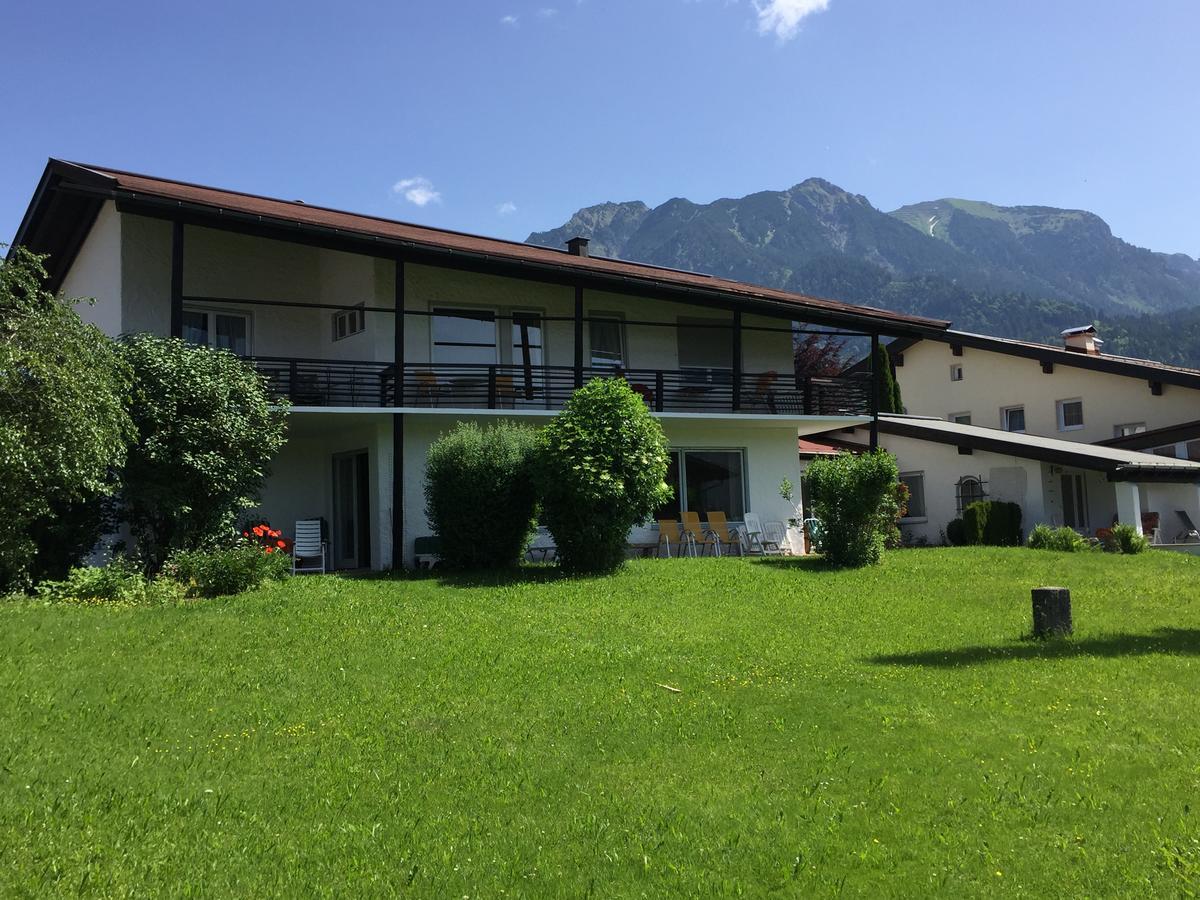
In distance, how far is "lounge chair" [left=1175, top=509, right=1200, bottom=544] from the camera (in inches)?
955

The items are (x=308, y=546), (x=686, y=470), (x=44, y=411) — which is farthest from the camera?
(x=686, y=470)

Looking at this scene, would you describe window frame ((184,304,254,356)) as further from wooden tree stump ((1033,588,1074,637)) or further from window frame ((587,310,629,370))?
wooden tree stump ((1033,588,1074,637))

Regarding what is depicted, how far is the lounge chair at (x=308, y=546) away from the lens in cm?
1702

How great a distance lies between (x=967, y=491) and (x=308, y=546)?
52.9ft

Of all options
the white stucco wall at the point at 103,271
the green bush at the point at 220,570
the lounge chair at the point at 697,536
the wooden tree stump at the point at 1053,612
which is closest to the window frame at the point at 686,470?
the lounge chair at the point at 697,536

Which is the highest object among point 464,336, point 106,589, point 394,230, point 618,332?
point 394,230

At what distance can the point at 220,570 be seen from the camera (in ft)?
40.5

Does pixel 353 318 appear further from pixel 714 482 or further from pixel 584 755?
pixel 584 755

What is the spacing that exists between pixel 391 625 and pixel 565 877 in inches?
241

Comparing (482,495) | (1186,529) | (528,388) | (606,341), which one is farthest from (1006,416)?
(482,495)

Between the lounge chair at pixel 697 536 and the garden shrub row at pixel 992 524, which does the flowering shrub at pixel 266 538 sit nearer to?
the lounge chair at pixel 697 536

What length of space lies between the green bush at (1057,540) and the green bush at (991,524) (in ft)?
6.52

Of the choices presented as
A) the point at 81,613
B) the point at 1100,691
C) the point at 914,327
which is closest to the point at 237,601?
the point at 81,613

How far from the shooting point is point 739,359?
66.4 feet
